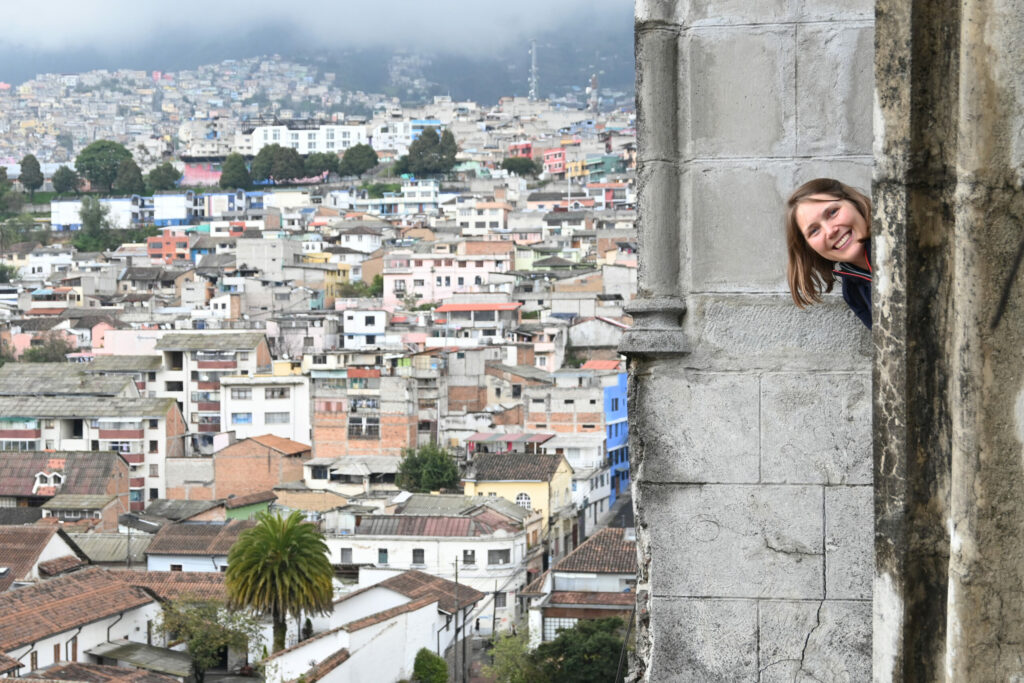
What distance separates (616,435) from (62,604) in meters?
17.7

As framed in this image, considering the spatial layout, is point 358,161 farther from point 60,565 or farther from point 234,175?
point 60,565

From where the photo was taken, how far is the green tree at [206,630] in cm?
2517

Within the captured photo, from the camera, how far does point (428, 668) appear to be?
23219 millimetres

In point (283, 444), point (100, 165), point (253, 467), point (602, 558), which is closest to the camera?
point (602, 558)

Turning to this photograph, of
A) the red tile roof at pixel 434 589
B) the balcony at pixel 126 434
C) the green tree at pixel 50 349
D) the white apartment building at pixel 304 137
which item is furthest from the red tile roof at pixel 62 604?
the white apartment building at pixel 304 137

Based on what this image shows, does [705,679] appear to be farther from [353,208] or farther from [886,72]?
[353,208]

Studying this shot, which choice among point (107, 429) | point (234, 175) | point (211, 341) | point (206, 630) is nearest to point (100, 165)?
point (234, 175)

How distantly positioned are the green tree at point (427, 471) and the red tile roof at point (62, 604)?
995 cm

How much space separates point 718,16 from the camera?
10.7 ft

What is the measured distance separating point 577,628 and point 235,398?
19389mm

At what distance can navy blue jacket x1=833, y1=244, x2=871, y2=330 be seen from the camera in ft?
9.21

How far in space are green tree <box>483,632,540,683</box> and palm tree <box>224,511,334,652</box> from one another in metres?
2.89

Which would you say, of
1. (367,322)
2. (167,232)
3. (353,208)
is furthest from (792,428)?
(353,208)

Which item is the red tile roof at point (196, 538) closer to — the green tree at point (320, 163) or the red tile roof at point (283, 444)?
the red tile roof at point (283, 444)
